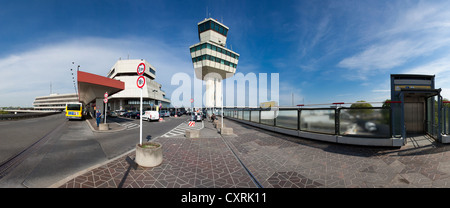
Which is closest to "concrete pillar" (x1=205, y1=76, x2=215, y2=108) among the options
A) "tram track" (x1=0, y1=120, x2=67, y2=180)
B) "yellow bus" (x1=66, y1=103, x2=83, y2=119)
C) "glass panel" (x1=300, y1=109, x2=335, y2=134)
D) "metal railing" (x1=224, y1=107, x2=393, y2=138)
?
"yellow bus" (x1=66, y1=103, x2=83, y2=119)

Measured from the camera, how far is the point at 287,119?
9.84 metres

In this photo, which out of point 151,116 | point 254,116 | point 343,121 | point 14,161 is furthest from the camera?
point 151,116

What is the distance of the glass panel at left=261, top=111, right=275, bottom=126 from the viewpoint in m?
11.4

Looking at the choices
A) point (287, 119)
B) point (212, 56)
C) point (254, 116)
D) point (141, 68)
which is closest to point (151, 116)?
point (254, 116)

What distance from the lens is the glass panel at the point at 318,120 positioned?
732 centimetres

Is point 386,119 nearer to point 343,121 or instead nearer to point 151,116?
point 343,121

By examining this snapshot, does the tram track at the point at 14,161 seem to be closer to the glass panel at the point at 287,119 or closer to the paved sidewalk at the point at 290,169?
the paved sidewalk at the point at 290,169

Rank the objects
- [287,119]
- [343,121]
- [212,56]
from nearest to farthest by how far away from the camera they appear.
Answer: [343,121]
[287,119]
[212,56]

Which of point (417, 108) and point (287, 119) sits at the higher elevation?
point (417, 108)

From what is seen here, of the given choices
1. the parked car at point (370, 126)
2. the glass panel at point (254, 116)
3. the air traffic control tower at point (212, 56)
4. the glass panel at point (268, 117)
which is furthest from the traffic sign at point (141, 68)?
the air traffic control tower at point (212, 56)

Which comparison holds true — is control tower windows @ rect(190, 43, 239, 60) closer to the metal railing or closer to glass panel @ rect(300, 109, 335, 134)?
the metal railing

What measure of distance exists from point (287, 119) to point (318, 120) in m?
2.17

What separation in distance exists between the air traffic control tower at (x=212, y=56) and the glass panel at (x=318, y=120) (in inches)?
1201
